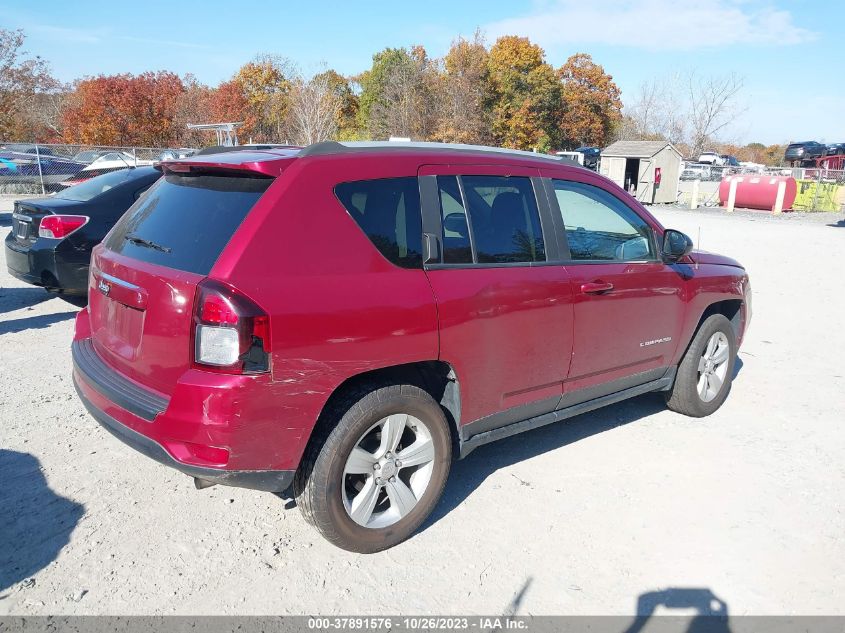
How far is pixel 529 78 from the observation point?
160 ft

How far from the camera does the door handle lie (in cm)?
392

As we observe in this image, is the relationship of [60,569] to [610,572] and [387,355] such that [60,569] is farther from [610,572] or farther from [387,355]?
[610,572]

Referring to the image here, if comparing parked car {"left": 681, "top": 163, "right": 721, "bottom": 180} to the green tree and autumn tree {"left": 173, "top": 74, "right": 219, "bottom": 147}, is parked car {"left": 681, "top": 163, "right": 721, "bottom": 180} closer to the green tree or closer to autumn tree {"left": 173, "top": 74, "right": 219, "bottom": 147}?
the green tree

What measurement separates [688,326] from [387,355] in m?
2.74

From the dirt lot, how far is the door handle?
1150 mm

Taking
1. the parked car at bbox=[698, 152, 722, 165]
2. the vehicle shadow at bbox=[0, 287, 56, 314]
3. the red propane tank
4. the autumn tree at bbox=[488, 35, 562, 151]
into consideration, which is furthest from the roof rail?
the parked car at bbox=[698, 152, 722, 165]


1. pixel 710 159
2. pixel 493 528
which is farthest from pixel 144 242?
pixel 710 159

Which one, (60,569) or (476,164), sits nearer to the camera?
(60,569)

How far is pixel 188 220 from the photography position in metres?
3.12

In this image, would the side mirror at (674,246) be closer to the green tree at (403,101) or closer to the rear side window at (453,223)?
the rear side window at (453,223)

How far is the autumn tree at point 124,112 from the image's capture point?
38562mm

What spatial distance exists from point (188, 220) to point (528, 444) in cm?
272

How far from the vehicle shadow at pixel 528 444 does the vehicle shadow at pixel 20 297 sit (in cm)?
596

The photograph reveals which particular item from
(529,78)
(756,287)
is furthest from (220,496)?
(529,78)
